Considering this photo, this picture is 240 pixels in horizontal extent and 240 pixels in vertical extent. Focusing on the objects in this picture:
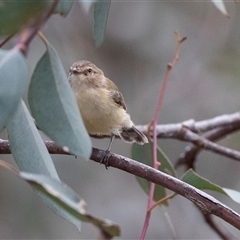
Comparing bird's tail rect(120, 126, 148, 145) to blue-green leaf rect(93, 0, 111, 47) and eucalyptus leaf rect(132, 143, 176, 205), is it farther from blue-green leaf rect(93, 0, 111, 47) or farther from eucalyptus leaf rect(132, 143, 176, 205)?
blue-green leaf rect(93, 0, 111, 47)

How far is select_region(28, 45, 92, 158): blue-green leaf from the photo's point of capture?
988 millimetres

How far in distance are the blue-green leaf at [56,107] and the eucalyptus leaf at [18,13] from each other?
183 millimetres

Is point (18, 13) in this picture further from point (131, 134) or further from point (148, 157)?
point (131, 134)

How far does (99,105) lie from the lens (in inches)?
95.5

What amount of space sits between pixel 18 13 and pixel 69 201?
0.32 meters

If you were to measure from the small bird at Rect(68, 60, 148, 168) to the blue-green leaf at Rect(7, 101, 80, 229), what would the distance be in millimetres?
957

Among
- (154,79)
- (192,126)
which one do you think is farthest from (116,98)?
(154,79)

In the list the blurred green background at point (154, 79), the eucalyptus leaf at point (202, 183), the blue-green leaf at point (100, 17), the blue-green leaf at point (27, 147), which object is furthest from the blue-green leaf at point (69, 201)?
the blurred green background at point (154, 79)

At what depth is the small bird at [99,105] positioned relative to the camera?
236cm

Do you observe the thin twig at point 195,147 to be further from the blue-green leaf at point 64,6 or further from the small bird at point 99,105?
the blue-green leaf at point 64,6

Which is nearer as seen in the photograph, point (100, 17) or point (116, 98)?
point (100, 17)

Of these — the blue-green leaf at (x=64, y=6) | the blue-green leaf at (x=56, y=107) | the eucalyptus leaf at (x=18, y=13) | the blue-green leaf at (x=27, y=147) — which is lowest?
the blue-green leaf at (x=27, y=147)

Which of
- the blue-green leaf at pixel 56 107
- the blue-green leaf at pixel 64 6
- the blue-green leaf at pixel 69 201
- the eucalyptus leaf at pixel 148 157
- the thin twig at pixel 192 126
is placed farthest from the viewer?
the thin twig at pixel 192 126

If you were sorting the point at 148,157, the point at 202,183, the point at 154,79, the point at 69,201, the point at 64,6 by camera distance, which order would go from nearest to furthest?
the point at 69,201
the point at 64,6
the point at 202,183
the point at 148,157
the point at 154,79
